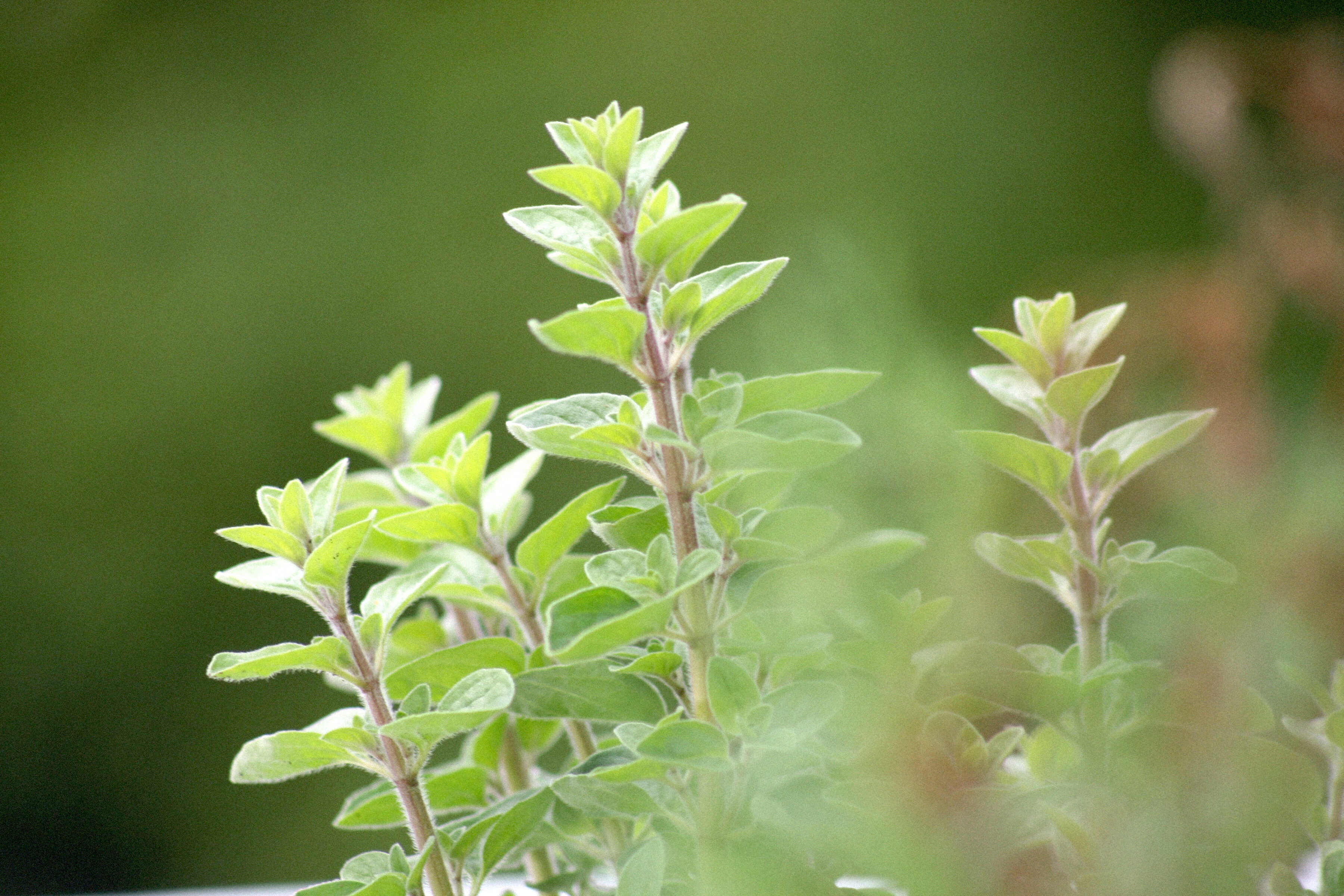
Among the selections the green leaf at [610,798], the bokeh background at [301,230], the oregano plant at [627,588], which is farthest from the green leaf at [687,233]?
the bokeh background at [301,230]

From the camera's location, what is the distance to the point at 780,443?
0.22 meters

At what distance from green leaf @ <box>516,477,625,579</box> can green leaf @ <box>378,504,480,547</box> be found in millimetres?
13

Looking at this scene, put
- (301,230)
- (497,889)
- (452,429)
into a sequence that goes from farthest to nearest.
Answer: (301,230)
(497,889)
(452,429)

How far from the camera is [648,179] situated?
26 cm

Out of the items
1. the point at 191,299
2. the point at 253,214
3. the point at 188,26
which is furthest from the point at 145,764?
the point at 188,26

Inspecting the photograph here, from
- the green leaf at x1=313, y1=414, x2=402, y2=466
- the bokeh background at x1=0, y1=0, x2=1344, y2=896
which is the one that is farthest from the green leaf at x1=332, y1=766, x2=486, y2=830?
the bokeh background at x1=0, y1=0, x2=1344, y2=896

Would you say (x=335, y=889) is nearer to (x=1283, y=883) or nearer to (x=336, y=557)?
(x=336, y=557)

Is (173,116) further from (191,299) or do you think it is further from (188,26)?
(191,299)

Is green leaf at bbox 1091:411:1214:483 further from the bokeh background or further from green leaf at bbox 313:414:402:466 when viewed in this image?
the bokeh background

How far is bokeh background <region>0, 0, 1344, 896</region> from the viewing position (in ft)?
6.27

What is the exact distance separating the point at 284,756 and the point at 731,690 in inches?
3.8

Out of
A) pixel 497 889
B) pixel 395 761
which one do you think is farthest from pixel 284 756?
pixel 497 889

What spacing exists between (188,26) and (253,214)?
0.32 m

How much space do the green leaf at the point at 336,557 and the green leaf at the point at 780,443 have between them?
0.07 m
